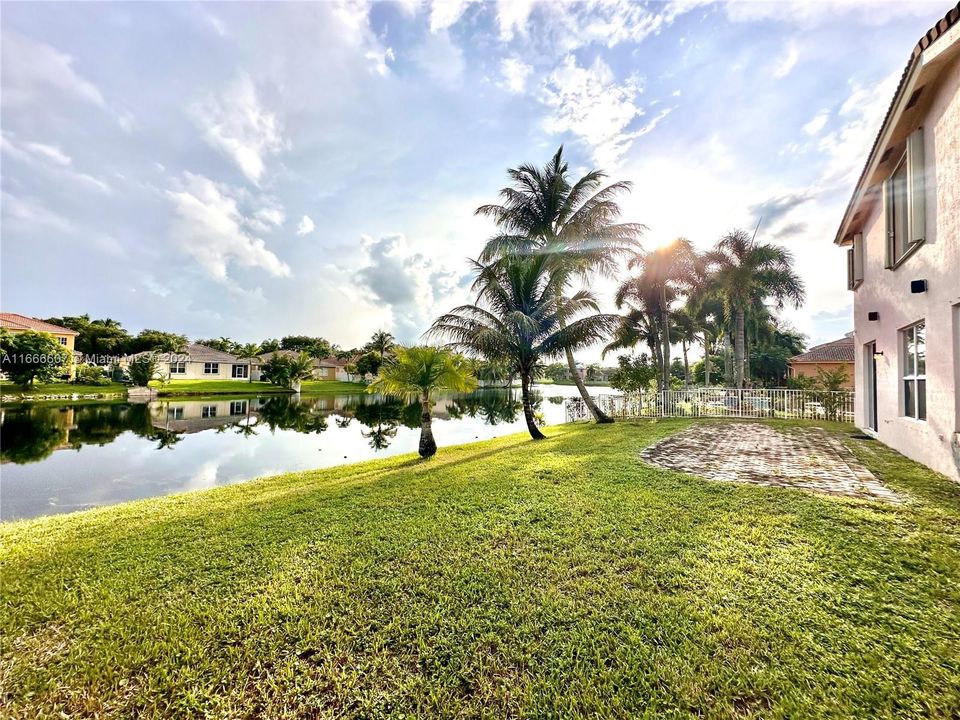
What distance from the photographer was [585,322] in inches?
Result: 480

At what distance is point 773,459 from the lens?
689cm

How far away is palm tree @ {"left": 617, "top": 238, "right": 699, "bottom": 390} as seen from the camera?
17.8 m

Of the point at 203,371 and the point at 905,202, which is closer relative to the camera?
the point at 905,202

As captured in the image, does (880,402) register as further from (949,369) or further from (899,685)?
(899,685)

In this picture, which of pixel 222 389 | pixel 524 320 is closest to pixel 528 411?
pixel 524 320

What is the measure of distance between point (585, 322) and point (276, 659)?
37.0ft

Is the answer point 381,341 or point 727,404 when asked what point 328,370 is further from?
point 727,404

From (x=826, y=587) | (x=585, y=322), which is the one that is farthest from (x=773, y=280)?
(x=826, y=587)

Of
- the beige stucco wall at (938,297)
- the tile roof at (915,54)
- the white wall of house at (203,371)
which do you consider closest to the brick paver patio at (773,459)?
the beige stucco wall at (938,297)

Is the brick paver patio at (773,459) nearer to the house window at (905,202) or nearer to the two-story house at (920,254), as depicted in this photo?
the two-story house at (920,254)

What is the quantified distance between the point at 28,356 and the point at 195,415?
1746cm

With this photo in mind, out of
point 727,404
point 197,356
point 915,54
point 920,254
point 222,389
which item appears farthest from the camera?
point 197,356

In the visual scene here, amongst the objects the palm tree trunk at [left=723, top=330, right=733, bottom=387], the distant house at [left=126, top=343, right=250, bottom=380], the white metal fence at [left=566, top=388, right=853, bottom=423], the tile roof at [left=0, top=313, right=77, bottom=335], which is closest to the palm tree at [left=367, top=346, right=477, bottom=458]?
the white metal fence at [left=566, top=388, right=853, bottom=423]

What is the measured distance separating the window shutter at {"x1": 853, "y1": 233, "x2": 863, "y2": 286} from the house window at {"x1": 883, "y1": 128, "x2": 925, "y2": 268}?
2.83 m
